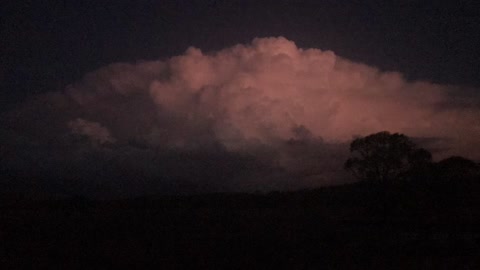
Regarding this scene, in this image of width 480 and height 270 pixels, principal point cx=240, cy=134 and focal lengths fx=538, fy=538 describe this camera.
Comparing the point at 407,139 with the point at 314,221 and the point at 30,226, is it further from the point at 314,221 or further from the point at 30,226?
the point at 30,226

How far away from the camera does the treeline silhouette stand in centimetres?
3089

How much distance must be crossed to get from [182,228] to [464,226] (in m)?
24.6

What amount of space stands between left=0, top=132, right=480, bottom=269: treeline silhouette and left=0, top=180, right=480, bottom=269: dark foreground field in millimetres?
77

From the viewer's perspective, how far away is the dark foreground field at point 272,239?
30.6m

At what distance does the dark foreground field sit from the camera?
30.6 metres

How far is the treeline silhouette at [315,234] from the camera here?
1216 inches

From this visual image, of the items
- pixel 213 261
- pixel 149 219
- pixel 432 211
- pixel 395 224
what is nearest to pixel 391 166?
pixel 395 224

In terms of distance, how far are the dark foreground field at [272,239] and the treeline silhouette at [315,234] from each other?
8cm

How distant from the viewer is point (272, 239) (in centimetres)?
4109

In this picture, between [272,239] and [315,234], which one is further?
[315,234]

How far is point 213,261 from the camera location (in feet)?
101

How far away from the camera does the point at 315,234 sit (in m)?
44.2

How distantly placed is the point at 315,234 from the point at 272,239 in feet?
16.0

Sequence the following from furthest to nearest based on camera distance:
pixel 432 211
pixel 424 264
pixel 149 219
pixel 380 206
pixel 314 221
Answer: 1. pixel 149 219
2. pixel 314 221
3. pixel 380 206
4. pixel 432 211
5. pixel 424 264
